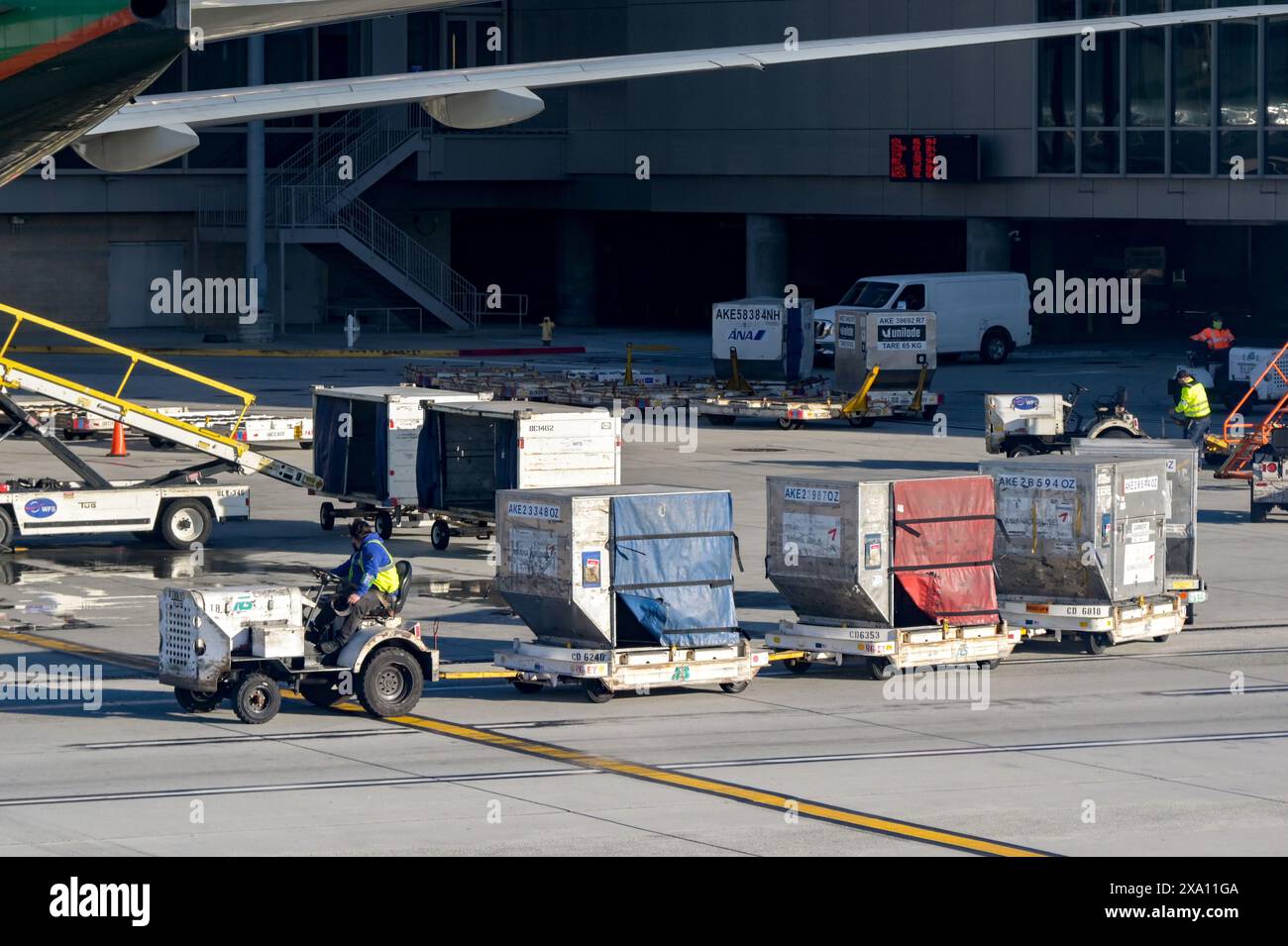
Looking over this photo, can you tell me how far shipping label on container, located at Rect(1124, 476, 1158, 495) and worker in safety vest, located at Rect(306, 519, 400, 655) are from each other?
8833mm

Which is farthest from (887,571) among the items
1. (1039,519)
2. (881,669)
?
(1039,519)

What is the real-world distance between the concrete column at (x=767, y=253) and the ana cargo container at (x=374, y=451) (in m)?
40.7

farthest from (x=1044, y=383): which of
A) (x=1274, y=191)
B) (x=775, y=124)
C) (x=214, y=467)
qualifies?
(x=214, y=467)

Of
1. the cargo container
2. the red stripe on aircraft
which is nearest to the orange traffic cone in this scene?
the cargo container

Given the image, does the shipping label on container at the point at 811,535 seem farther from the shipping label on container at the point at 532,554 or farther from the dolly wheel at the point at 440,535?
the dolly wheel at the point at 440,535

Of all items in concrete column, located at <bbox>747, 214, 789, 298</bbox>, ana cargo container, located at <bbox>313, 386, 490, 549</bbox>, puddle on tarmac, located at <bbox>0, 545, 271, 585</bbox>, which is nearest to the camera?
puddle on tarmac, located at <bbox>0, 545, 271, 585</bbox>

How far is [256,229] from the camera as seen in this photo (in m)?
69.8

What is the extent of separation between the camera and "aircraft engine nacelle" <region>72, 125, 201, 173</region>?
21203mm

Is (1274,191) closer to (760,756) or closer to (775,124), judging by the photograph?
(775,124)

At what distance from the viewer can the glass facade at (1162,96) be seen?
208ft

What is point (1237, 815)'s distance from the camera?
1697 centimetres

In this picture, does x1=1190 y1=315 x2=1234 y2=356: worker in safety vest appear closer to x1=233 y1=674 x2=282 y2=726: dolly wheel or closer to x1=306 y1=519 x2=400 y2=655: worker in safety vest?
x1=306 y1=519 x2=400 y2=655: worker in safety vest

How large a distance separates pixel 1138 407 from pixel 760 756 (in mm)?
35109

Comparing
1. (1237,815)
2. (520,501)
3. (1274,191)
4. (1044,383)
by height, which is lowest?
(1237,815)
